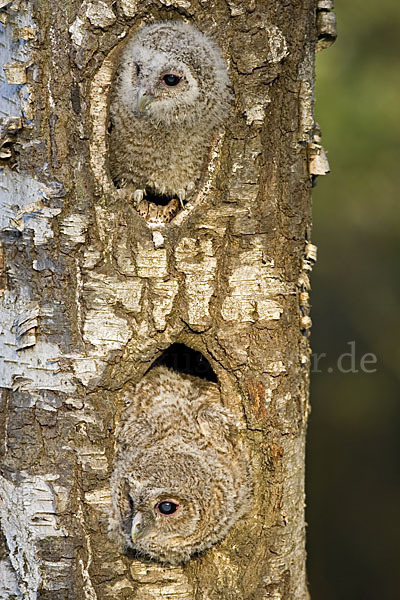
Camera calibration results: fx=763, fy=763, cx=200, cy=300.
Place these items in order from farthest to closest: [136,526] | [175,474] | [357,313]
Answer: [357,313]
[175,474]
[136,526]

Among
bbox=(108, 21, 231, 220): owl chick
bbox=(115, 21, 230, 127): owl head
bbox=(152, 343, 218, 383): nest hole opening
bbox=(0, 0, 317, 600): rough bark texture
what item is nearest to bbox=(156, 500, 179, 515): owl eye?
bbox=(0, 0, 317, 600): rough bark texture

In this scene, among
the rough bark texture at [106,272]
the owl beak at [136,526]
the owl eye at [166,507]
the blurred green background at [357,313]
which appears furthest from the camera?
the blurred green background at [357,313]

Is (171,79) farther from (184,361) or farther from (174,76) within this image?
(184,361)

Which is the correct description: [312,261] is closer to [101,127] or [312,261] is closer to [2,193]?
[101,127]

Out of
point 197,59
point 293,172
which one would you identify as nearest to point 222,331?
point 293,172

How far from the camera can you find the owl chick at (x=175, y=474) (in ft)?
9.57

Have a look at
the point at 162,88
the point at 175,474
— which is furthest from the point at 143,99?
the point at 175,474

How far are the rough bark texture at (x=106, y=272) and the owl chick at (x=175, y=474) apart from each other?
0.08m

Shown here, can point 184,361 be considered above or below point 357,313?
below

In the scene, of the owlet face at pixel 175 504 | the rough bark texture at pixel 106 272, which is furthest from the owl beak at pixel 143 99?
the owlet face at pixel 175 504

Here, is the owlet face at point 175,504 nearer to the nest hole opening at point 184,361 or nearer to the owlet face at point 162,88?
the nest hole opening at point 184,361

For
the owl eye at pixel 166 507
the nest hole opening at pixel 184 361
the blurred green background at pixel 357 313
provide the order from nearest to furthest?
the owl eye at pixel 166 507 < the nest hole opening at pixel 184 361 < the blurred green background at pixel 357 313

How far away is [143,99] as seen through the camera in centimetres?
313

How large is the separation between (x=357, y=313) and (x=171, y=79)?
4113 mm
